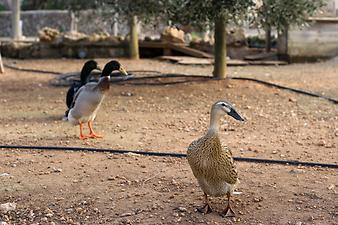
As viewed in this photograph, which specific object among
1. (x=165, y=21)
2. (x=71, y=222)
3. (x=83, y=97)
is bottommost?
(x=71, y=222)

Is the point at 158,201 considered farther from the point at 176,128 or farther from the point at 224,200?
the point at 176,128

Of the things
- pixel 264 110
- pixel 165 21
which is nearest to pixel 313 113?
pixel 264 110

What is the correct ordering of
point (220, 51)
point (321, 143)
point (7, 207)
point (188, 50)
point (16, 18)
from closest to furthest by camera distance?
point (7, 207)
point (321, 143)
point (220, 51)
point (188, 50)
point (16, 18)

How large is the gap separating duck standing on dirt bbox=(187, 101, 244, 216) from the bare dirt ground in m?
0.18

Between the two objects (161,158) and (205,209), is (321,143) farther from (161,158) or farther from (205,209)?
(205,209)

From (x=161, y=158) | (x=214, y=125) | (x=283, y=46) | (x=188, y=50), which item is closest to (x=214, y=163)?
A: (x=214, y=125)

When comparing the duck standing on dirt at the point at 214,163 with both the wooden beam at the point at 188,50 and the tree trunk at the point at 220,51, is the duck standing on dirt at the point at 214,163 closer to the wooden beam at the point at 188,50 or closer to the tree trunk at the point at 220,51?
the tree trunk at the point at 220,51

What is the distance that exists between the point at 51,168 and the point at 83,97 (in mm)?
1508

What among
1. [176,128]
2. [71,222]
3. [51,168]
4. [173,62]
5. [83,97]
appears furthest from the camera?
[173,62]

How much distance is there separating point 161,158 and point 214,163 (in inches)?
66.9

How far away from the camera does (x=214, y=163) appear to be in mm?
4008

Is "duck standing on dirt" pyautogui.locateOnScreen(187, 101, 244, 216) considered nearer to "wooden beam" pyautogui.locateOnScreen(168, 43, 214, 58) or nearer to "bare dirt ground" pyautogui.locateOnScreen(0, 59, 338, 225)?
"bare dirt ground" pyautogui.locateOnScreen(0, 59, 338, 225)

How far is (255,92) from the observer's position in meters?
9.49

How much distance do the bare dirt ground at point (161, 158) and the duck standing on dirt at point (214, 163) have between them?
184 mm
